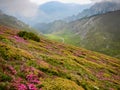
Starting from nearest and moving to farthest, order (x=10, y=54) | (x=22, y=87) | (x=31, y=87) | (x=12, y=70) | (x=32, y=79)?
(x=22, y=87), (x=31, y=87), (x=12, y=70), (x=32, y=79), (x=10, y=54)

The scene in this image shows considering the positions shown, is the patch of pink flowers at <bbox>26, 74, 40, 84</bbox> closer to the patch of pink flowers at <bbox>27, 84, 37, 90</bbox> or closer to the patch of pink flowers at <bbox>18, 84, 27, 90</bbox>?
the patch of pink flowers at <bbox>27, 84, 37, 90</bbox>

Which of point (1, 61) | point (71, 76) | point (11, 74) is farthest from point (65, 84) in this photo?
point (1, 61)

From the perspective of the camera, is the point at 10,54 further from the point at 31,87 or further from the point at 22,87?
the point at 22,87

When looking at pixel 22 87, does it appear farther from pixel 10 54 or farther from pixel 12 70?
pixel 10 54

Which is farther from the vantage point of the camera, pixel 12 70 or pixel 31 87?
pixel 12 70

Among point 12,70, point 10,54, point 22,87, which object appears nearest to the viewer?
point 22,87

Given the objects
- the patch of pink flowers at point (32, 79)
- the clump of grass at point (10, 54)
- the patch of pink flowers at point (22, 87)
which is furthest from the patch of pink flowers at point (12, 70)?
the clump of grass at point (10, 54)

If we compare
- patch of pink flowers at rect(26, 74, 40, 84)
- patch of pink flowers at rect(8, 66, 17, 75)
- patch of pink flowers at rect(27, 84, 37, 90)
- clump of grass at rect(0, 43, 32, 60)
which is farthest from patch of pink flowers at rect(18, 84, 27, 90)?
clump of grass at rect(0, 43, 32, 60)

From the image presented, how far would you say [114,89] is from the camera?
3184cm

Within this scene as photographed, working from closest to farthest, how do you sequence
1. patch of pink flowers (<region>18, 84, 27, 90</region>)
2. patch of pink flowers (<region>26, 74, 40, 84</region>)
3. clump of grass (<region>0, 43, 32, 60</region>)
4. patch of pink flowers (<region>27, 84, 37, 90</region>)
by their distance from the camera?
1. patch of pink flowers (<region>18, 84, 27, 90</region>)
2. patch of pink flowers (<region>27, 84, 37, 90</region>)
3. patch of pink flowers (<region>26, 74, 40, 84</region>)
4. clump of grass (<region>0, 43, 32, 60</region>)

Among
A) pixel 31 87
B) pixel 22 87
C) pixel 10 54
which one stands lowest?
pixel 31 87

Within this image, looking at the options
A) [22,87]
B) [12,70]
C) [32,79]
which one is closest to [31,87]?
[22,87]

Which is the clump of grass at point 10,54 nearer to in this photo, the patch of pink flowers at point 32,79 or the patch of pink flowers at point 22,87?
the patch of pink flowers at point 32,79

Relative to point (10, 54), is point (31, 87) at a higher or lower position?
lower
